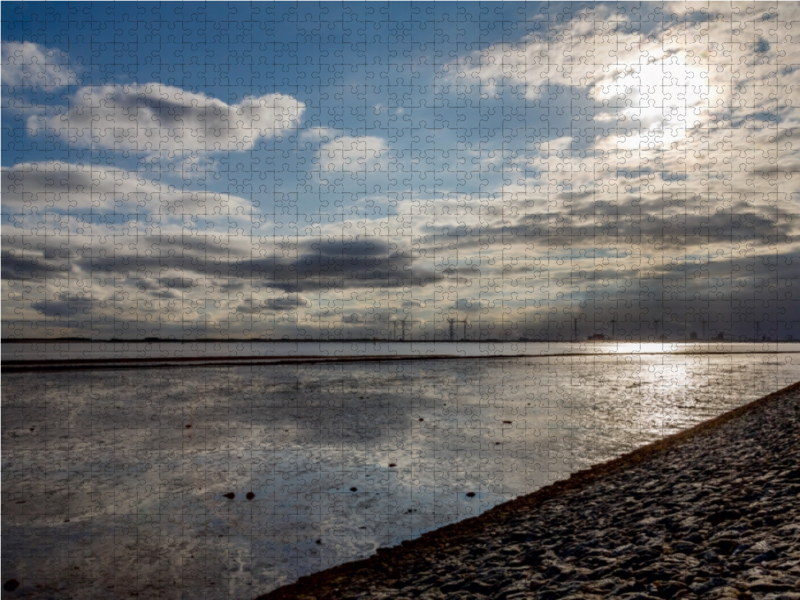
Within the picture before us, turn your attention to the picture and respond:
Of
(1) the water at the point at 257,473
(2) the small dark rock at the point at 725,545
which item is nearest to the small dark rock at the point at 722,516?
(2) the small dark rock at the point at 725,545

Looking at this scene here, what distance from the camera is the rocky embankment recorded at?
6.45 meters

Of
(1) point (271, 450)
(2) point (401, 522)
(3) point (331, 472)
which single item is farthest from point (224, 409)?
(2) point (401, 522)

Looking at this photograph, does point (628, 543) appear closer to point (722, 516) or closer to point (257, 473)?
point (722, 516)

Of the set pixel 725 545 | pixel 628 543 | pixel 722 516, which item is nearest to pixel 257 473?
pixel 628 543

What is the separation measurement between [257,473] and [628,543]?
12.1 metres

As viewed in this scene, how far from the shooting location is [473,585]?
25.9 feet

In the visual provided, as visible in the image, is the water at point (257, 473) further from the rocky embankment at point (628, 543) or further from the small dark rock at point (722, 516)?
the small dark rock at point (722, 516)

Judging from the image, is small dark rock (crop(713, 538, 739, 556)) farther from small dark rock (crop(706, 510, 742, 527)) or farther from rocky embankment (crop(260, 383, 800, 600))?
small dark rock (crop(706, 510, 742, 527))

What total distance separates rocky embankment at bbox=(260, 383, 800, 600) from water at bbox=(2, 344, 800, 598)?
144 cm

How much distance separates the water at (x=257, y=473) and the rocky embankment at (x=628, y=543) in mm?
1435

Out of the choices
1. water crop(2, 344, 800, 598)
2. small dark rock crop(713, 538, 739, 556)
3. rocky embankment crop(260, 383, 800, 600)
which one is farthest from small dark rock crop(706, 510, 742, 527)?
water crop(2, 344, 800, 598)

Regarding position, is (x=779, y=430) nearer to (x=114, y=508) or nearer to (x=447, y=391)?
(x=114, y=508)

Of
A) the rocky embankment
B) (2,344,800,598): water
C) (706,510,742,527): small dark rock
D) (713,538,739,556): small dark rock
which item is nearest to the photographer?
the rocky embankment

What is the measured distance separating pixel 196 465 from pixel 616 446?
16212 mm
